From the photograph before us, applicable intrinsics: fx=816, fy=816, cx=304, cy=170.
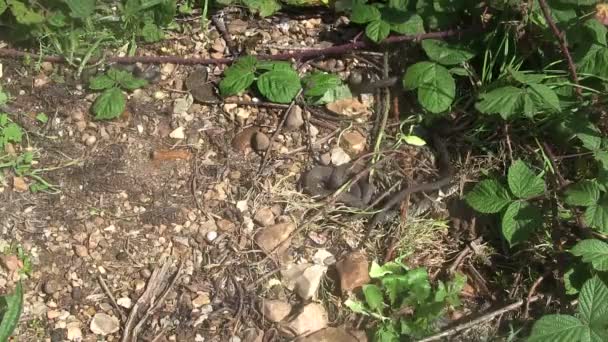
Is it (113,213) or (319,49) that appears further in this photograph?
(319,49)

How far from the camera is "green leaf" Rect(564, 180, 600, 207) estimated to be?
2.46 m

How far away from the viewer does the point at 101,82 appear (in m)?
2.72

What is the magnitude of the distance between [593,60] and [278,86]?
1034 mm

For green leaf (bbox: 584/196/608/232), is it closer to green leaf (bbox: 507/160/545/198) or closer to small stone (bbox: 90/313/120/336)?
green leaf (bbox: 507/160/545/198)

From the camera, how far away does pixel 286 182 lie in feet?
8.80

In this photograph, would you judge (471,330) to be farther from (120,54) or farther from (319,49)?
(120,54)

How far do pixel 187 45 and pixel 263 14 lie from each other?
0.97 ft

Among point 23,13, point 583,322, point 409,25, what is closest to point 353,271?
point 583,322

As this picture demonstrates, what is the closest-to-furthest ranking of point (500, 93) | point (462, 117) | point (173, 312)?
point (173, 312) < point (500, 93) < point (462, 117)

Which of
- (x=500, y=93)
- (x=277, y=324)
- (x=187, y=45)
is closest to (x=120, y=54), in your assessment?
(x=187, y=45)

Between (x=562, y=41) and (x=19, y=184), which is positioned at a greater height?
(x=562, y=41)

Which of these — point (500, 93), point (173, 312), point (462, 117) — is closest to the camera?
point (173, 312)

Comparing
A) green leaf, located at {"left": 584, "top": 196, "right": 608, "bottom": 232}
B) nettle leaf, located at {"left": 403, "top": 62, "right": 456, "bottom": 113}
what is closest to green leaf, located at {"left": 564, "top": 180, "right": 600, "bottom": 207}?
green leaf, located at {"left": 584, "top": 196, "right": 608, "bottom": 232}

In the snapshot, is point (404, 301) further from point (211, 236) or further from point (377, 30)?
point (377, 30)
